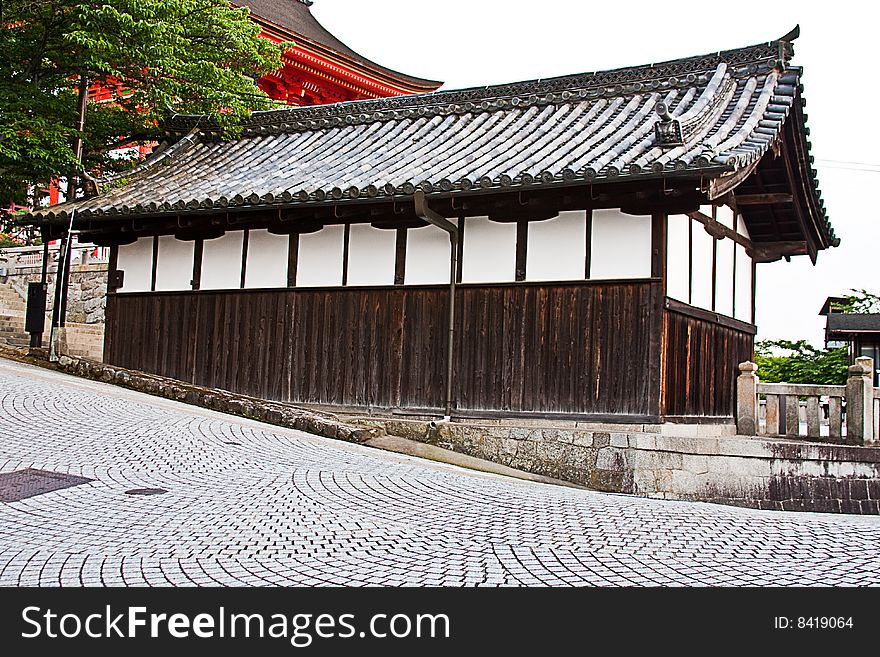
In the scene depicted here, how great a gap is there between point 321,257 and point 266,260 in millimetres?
1109

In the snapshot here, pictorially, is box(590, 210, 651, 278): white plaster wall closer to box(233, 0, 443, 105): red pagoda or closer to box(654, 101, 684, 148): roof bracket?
box(654, 101, 684, 148): roof bracket

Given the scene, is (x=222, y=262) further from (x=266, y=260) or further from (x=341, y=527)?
(x=341, y=527)

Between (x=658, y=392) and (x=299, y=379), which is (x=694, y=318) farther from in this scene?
(x=299, y=379)

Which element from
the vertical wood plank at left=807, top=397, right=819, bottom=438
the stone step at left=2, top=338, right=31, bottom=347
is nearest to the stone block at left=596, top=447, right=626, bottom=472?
the vertical wood plank at left=807, top=397, right=819, bottom=438

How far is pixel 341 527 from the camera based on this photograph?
6.53 m

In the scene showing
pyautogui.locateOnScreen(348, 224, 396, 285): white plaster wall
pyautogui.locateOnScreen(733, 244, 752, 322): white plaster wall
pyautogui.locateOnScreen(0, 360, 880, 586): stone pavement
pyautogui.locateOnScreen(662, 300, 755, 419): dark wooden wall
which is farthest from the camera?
pyautogui.locateOnScreen(733, 244, 752, 322): white plaster wall

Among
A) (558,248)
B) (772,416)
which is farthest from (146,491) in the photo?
(772,416)

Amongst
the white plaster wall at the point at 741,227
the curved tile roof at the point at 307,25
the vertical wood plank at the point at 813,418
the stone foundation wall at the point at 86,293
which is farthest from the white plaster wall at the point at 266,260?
the curved tile roof at the point at 307,25

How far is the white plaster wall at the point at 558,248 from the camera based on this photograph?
11.5 metres

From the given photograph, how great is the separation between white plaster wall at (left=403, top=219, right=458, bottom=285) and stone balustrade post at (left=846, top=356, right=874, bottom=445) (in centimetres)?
555

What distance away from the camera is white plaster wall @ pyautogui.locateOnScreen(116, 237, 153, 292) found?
49.9 feet

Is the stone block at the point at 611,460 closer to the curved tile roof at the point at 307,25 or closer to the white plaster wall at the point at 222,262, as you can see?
the white plaster wall at the point at 222,262

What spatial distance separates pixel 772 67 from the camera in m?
13.1
